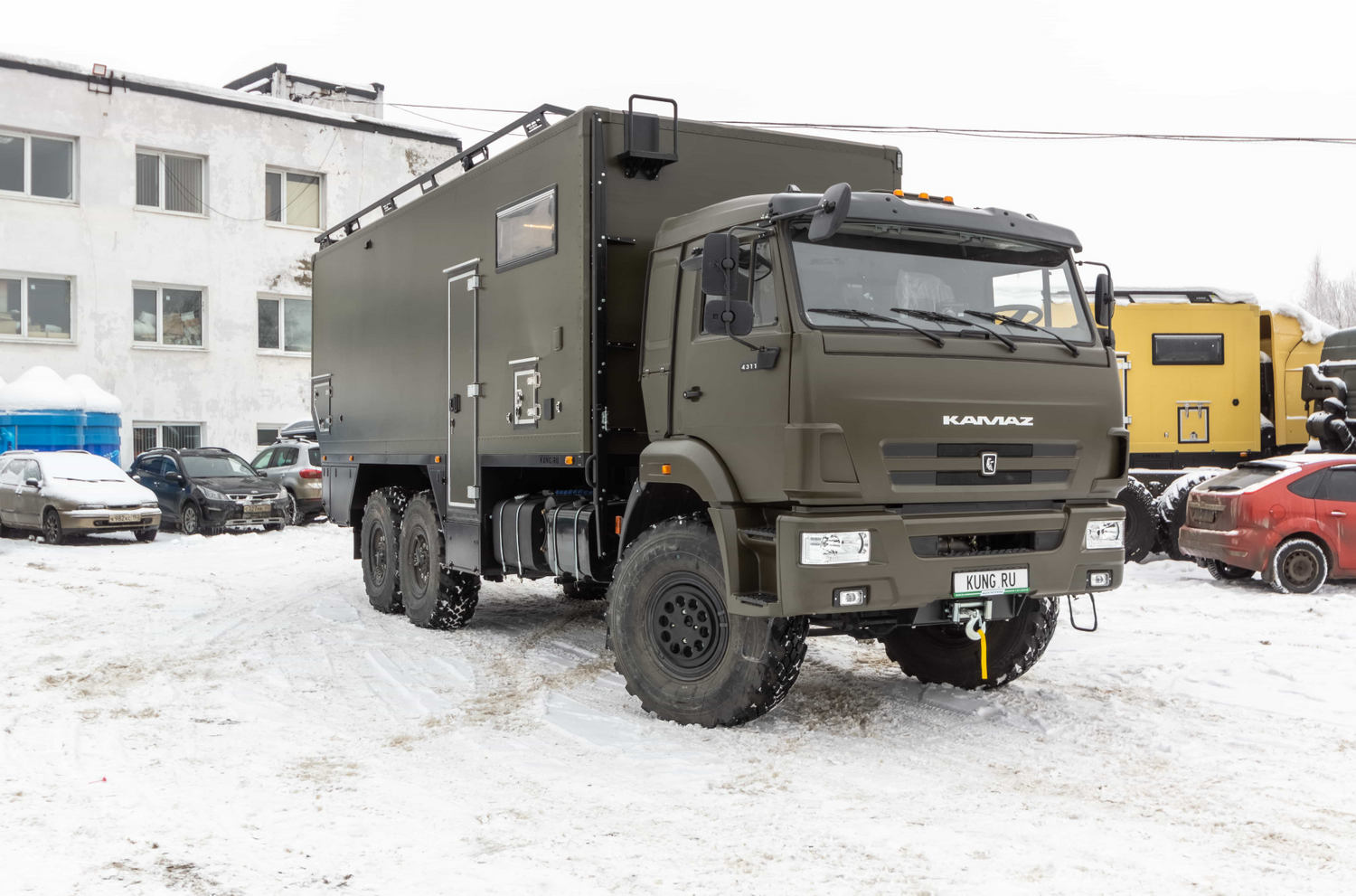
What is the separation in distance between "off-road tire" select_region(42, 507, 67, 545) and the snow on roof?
451 inches

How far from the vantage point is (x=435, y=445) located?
34.8ft

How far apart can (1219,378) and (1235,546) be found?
446 centimetres

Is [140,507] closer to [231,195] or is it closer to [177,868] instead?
[231,195]

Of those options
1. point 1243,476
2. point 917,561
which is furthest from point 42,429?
point 917,561

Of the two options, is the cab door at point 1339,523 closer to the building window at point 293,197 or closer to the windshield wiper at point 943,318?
the windshield wiper at point 943,318

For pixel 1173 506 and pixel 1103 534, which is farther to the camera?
pixel 1173 506

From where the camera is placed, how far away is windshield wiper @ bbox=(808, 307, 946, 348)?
637 cm

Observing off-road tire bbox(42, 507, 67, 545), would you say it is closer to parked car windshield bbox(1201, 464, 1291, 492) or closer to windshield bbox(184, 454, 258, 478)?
windshield bbox(184, 454, 258, 478)

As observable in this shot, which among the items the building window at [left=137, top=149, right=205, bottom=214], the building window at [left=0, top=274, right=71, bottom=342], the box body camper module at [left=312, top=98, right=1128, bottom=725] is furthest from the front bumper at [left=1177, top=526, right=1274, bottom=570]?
the building window at [left=0, top=274, right=71, bottom=342]

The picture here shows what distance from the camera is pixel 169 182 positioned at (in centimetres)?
2767

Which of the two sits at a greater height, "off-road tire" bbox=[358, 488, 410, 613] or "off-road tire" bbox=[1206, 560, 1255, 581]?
"off-road tire" bbox=[358, 488, 410, 613]

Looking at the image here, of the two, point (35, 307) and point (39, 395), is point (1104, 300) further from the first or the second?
point (35, 307)

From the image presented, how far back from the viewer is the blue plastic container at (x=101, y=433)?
76.4 ft

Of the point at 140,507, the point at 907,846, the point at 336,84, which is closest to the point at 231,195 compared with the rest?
the point at 336,84
